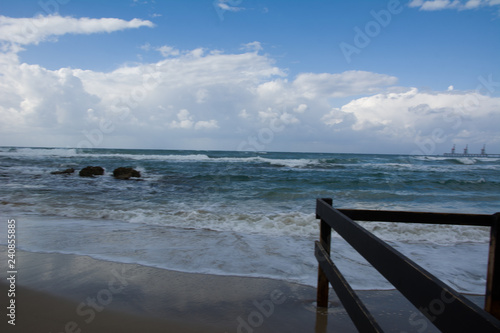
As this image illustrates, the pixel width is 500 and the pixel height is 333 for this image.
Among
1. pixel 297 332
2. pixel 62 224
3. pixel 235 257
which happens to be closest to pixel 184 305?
pixel 297 332

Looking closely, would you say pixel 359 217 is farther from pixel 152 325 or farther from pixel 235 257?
pixel 235 257

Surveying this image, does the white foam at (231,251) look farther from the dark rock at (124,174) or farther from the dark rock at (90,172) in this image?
the dark rock at (90,172)

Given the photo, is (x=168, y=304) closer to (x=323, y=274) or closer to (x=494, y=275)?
(x=323, y=274)

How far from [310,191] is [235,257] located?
9758 millimetres

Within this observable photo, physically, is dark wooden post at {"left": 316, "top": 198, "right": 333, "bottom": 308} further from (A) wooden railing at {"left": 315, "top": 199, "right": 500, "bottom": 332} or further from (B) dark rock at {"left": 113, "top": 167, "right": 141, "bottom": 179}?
(B) dark rock at {"left": 113, "top": 167, "right": 141, "bottom": 179}

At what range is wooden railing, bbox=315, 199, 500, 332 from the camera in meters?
0.95

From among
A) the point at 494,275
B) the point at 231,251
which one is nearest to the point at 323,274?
the point at 494,275

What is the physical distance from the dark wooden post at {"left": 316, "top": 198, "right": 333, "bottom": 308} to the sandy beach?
0.40ft

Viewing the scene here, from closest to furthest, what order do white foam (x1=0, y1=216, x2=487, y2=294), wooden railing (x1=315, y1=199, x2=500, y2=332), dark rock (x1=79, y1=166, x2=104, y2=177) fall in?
wooden railing (x1=315, y1=199, x2=500, y2=332), white foam (x1=0, y1=216, x2=487, y2=294), dark rock (x1=79, y1=166, x2=104, y2=177)

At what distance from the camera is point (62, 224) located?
7.08 metres

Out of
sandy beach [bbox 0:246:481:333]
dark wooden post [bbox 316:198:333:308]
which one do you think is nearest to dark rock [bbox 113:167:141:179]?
sandy beach [bbox 0:246:481:333]

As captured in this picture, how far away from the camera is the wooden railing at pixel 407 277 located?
0.95 m

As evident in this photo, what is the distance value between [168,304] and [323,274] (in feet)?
5.77

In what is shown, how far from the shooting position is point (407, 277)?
4.07 ft
